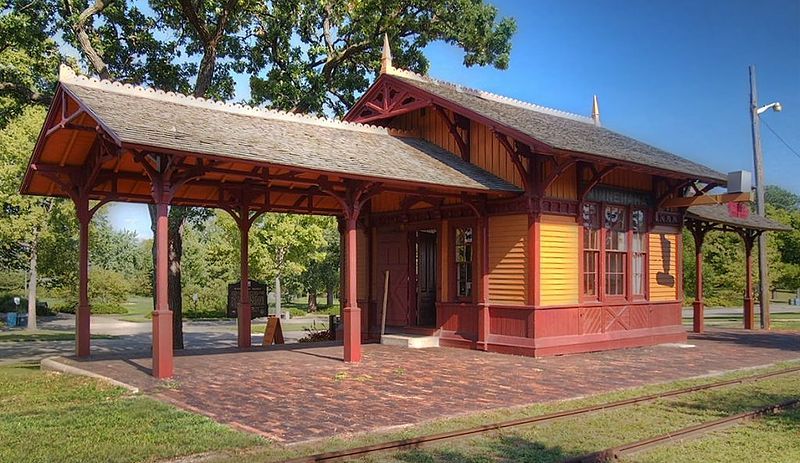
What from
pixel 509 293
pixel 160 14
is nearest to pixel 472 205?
pixel 509 293

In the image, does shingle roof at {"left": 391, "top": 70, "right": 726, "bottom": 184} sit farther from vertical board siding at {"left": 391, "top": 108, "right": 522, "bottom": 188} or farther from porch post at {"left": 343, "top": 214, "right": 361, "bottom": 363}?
porch post at {"left": 343, "top": 214, "right": 361, "bottom": 363}

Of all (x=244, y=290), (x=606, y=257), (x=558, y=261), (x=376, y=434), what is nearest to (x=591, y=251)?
(x=606, y=257)

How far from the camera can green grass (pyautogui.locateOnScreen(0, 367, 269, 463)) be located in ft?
20.4

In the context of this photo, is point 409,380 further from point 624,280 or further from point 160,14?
point 160,14

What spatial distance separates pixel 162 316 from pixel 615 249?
1016 cm

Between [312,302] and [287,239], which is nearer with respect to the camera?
[287,239]

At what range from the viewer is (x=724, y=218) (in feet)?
68.9

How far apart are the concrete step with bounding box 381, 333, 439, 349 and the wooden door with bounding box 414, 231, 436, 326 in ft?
4.98

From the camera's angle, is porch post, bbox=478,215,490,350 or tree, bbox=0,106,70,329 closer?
porch post, bbox=478,215,490,350

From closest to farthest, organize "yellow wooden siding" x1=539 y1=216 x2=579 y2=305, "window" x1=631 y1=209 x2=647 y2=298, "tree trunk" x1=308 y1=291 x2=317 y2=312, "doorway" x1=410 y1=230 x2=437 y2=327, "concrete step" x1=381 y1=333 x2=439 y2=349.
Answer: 1. "yellow wooden siding" x1=539 y1=216 x2=579 y2=305
2. "concrete step" x1=381 y1=333 x2=439 y2=349
3. "window" x1=631 y1=209 x2=647 y2=298
4. "doorway" x1=410 y1=230 x2=437 y2=327
5. "tree trunk" x1=308 y1=291 x2=317 y2=312

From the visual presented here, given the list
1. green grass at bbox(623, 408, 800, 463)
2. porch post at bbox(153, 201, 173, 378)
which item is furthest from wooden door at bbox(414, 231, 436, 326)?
green grass at bbox(623, 408, 800, 463)

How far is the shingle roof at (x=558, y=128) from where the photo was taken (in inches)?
561

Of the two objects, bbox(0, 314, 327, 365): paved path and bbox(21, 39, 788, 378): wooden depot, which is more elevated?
→ bbox(21, 39, 788, 378): wooden depot

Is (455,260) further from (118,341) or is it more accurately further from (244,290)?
(118,341)
